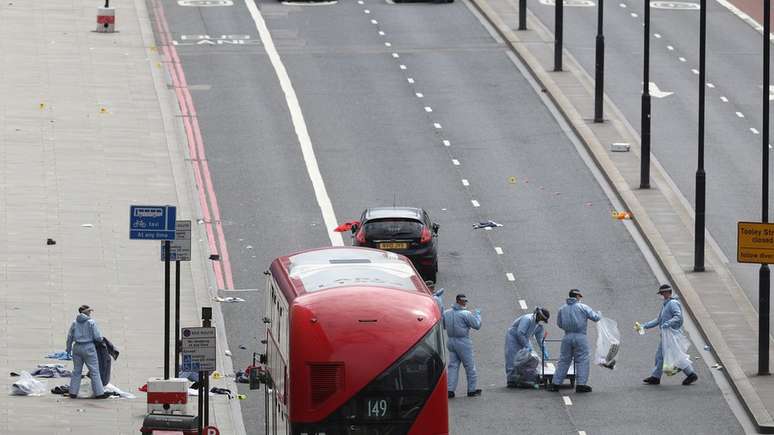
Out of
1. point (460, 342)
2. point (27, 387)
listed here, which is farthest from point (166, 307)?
point (460, 342)

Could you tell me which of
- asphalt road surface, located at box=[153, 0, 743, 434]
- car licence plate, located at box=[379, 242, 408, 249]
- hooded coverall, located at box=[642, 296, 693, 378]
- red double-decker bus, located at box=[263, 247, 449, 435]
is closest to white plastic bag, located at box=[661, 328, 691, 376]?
hooded coverall, located at box=[642, 296, 693, 378]

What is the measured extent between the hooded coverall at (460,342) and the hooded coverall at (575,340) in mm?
1592

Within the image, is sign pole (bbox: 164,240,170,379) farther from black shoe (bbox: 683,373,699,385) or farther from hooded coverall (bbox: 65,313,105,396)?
black shoe (bbox: 683,373,699,385)

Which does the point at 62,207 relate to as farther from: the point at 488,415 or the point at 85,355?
the point at 488,415

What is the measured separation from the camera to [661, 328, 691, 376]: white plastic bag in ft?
115

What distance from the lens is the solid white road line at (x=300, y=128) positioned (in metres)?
45.8

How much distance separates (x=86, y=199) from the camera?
47.2 metres

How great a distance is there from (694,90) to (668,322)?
2447 centimetres

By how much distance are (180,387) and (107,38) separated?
116ft

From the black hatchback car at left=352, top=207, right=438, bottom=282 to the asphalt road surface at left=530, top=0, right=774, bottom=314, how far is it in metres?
6.87

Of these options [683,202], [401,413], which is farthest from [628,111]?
[401,413]

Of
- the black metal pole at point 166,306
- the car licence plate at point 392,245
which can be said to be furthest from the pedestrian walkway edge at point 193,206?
the car licence plate at point 392,245

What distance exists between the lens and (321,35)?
2559 inches

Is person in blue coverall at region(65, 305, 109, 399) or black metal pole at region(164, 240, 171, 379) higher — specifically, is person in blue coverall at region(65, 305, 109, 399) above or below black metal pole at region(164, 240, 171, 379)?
below
